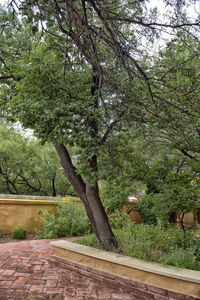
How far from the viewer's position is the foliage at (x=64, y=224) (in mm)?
8344

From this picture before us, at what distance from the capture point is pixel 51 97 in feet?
16.6

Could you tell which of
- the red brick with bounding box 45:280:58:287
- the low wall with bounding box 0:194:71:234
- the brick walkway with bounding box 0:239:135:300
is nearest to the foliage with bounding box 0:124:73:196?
the low wall with bounding box 0:194:71:234

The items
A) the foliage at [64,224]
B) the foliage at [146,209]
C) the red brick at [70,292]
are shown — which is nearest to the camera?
the red brick at [70,292]

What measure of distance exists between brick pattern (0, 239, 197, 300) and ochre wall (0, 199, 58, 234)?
3.31 metres

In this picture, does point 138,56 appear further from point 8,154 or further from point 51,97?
point 8,154

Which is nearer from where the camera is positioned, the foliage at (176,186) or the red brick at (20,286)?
the red brick at (20,286)

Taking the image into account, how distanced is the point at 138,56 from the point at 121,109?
3.33 ft

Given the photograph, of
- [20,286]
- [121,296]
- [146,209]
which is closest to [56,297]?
[20,286]

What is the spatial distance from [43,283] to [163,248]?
8.39ft

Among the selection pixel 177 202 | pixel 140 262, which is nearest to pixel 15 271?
pixel 140 262

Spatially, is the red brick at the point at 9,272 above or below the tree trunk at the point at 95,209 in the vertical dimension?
below

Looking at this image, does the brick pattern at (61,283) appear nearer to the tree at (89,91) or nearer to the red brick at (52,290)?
the red brick at (52,290)

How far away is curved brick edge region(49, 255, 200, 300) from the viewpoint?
350 centimetres

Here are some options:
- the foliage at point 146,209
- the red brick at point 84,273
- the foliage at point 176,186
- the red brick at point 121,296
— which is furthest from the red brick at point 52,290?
the foliage at point 146,209
